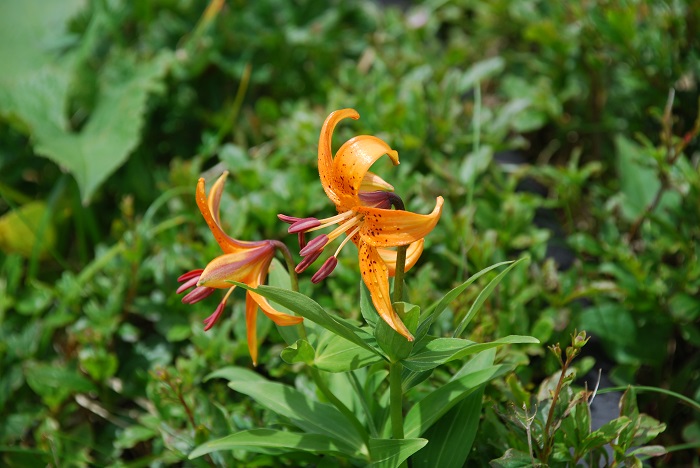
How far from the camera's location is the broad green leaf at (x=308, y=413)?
1394mm

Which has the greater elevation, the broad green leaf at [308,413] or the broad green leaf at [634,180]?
the broad green leaf at [308,413]

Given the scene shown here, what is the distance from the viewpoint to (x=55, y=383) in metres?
1.87

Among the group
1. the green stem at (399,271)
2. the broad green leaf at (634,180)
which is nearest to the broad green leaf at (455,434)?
the green stem at (399,271)

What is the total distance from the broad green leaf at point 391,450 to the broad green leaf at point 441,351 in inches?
5.1

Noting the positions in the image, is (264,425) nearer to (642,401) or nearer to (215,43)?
(642,401)

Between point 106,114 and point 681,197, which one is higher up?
point 106,114

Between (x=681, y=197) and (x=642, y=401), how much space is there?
58 centimetres

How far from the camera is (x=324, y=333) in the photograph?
1316mm

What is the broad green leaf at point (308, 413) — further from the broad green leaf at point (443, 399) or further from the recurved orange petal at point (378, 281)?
the recurved orange petal at point (378, 281)

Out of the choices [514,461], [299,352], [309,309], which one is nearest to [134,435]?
[299,352]

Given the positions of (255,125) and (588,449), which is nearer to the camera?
(588,449)

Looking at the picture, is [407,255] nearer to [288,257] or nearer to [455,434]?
[288,257]

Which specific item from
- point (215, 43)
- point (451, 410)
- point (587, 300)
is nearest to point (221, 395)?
point (451, 410)

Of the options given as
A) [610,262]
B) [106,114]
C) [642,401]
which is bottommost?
[642,401]
